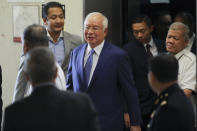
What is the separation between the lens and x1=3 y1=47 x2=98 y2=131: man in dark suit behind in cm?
236

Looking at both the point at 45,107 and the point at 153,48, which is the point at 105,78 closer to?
the point at 153,48

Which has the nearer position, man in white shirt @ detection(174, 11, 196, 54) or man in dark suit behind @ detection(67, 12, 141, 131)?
man in dark suit behind @ detection(67, 12, 141, 131)

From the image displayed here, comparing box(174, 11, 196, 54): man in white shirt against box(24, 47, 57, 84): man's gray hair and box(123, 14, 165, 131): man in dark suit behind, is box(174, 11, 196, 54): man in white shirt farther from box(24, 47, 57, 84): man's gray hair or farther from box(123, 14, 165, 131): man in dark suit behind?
box(24, 47, 57, 84): man's gray hair

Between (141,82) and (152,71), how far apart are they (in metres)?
1.75

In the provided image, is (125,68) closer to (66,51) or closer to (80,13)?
(66,51)

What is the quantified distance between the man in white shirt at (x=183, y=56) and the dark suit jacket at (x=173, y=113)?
120cm

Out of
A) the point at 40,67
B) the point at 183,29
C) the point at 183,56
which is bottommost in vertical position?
the point at 183,56

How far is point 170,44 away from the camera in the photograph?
401cm

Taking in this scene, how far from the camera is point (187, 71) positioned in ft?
12.7

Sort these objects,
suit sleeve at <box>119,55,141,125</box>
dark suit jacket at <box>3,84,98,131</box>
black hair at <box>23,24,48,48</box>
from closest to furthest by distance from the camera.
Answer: dark suit jacket at <box>3,84,98,131</box> < black hair at <box>23,24,48,48</box> < suit sleeve at <box>119,55,141,125</box>

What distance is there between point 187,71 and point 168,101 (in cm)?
131

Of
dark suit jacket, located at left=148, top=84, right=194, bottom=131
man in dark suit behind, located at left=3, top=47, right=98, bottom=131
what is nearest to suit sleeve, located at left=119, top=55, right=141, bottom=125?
dark suit jacket, located at left=148, top=84, right=194, bottom=131

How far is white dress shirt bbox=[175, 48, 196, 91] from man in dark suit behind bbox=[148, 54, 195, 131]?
1.18 m

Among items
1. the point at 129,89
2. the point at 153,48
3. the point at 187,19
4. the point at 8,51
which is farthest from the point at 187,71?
the point at 8,51
